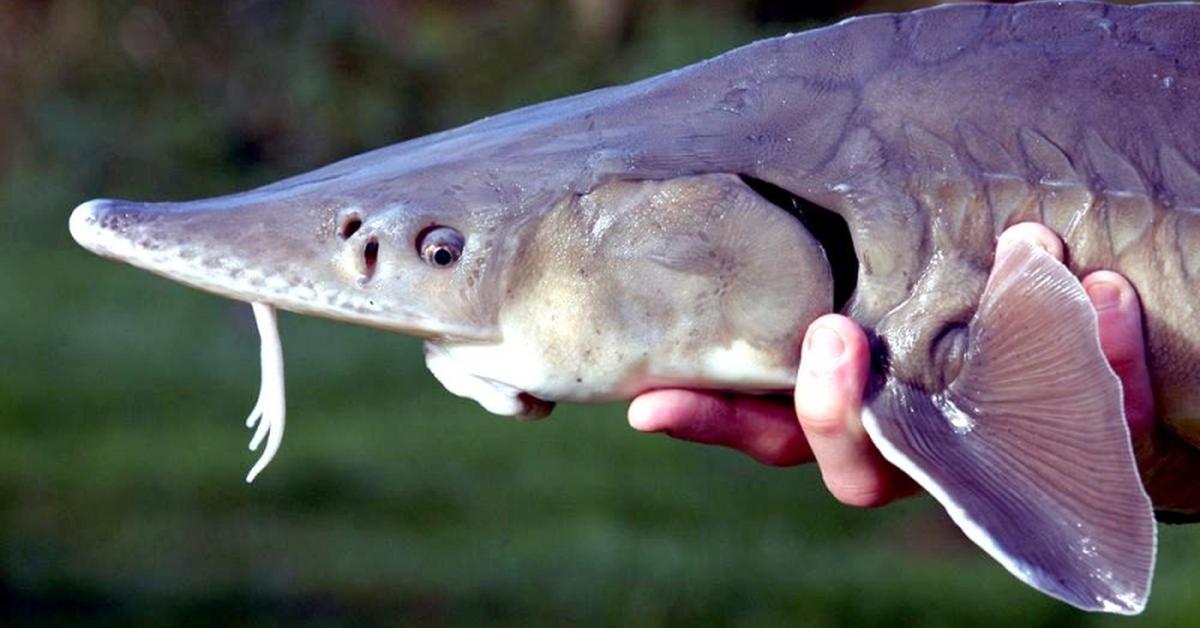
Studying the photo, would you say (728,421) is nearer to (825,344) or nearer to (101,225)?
(825,344)

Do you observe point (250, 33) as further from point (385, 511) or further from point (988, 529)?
point (988, 529)

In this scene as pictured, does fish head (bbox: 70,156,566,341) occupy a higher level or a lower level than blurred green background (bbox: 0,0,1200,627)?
higher

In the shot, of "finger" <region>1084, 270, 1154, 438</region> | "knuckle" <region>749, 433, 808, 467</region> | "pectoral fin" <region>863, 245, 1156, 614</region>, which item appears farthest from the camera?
"knuckle" <region>749, 433, 808, 467</region>

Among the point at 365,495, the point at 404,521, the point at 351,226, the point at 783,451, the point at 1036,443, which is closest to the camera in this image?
the point at 1036,443

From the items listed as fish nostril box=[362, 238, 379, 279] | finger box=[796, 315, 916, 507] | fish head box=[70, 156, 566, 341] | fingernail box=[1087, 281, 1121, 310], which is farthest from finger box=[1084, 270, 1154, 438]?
fish nostril box=[362, 238, 379, 279]

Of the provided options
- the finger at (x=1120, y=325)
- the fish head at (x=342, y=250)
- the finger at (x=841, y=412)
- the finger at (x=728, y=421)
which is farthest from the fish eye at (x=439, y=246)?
the finger at (x=1120, y=325)

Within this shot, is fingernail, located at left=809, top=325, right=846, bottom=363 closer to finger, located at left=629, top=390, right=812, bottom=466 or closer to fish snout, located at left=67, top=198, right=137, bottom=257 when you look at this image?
finger, located at left=629, top=390, right=812, bottom=466

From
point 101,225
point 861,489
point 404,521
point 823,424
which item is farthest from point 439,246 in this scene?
point 404,521

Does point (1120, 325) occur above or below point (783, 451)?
above
